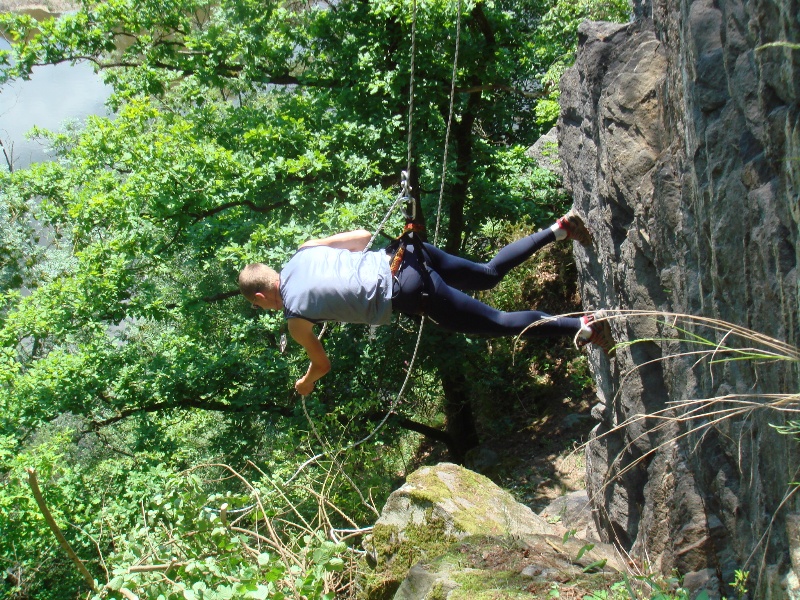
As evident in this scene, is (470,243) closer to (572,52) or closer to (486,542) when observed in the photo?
(572,52)

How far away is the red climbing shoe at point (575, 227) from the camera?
4.67 m

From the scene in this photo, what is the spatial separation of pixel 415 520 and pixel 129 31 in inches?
302

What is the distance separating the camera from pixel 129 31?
9414mm

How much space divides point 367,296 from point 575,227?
4.76 feet

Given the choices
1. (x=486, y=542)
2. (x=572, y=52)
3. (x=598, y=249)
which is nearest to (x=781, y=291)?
(x=486, y=542)

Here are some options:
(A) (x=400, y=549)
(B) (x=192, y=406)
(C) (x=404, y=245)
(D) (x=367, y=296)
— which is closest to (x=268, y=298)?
(D) (x=367, y=296)

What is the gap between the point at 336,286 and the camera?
4035mm

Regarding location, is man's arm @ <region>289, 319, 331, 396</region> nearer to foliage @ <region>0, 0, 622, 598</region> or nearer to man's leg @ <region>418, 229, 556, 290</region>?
man's leg @ <region>418, 229, 556, 290</region>

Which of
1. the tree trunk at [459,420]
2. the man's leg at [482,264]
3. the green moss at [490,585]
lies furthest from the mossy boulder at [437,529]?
the tree trunk at [459,420]

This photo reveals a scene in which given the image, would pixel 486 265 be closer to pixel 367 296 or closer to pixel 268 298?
pixel 367 296

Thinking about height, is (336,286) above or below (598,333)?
above

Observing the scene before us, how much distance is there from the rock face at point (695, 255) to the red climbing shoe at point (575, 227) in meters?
0.10

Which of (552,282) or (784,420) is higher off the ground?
(552,282)

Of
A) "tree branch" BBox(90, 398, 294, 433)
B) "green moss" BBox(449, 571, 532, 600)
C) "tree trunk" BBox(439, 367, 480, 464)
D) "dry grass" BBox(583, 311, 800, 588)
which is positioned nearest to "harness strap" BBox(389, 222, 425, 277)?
"dry grass" BBox(583, 311, 800, 588)
